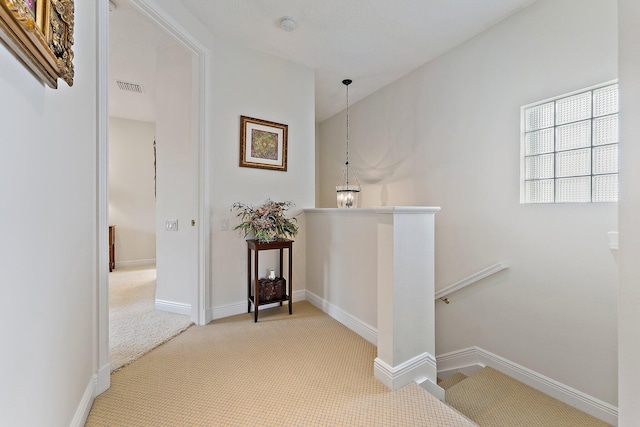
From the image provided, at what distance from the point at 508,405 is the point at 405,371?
1167 mm

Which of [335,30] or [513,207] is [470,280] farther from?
[335,30]

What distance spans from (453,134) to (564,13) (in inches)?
46.1

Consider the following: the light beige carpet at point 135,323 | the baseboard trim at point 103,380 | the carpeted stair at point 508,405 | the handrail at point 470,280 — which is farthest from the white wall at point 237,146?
the carpeted stair at point 508,405

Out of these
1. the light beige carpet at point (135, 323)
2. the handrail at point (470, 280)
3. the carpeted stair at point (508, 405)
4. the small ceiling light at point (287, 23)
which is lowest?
the carpeted stair at point (508, 405)

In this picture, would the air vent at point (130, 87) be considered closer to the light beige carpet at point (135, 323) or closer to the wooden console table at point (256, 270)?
the light beige carpet at point (135, 323)

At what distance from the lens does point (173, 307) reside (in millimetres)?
2609

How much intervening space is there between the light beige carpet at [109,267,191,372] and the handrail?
8.79 ft

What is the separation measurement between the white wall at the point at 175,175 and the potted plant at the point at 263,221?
0.49m

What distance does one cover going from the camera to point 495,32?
2.44 meters

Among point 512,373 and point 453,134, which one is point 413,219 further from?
point 512,373

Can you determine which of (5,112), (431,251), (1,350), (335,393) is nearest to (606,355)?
(431,251)

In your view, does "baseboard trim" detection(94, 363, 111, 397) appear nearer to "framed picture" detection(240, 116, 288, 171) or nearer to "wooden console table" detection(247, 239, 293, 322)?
"wooden console table" detection(247, 239, 293, 322)

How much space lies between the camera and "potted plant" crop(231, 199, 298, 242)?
2.43 meters

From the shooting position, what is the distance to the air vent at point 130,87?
3.48 metres
